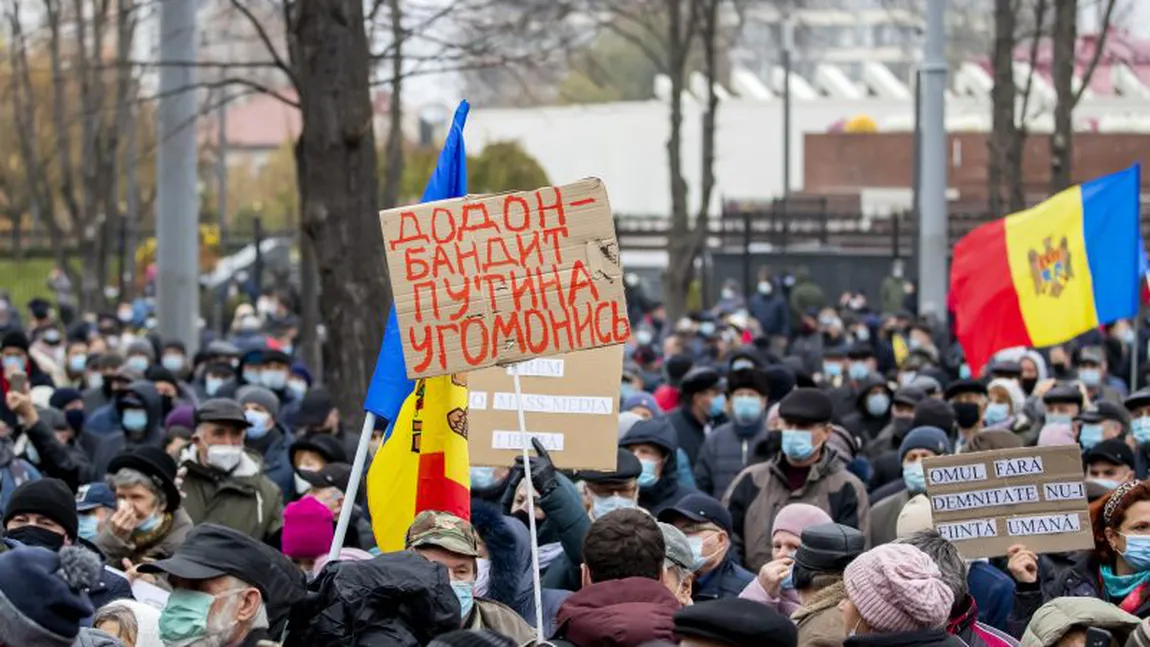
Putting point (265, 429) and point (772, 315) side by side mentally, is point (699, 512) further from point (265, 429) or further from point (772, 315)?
point (772, 315)

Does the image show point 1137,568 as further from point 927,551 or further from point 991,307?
point 991,307

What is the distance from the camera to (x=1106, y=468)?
33.2 feet

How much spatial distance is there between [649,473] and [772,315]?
61.8 ft

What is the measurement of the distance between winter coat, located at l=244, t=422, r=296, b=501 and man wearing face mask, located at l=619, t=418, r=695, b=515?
1.96m

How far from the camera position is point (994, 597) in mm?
8266

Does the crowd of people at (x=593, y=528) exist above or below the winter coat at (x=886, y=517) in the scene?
above

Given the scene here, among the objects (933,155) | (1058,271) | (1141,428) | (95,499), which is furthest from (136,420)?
(933,155)

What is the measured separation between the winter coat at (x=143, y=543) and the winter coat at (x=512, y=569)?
1.61m

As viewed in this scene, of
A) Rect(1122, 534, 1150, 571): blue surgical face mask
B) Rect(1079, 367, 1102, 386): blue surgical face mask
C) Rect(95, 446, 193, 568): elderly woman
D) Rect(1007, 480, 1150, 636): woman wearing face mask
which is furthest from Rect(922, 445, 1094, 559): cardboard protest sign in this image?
Rect(1079, 367, 1102, 386): blue surgical face mask

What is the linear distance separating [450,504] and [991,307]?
26.6 feet

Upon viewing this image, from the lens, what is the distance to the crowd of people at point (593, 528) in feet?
19.9

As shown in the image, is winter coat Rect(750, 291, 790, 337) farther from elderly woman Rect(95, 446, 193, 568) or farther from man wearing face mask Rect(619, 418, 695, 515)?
elderly woman Rect(95, 446, 193, 568)

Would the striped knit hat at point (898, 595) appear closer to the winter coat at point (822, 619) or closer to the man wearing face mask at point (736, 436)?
the winter coat at point (822, 619)

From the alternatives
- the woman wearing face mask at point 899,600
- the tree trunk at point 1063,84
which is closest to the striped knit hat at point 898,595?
the woman wearing face mask at point 899,600
